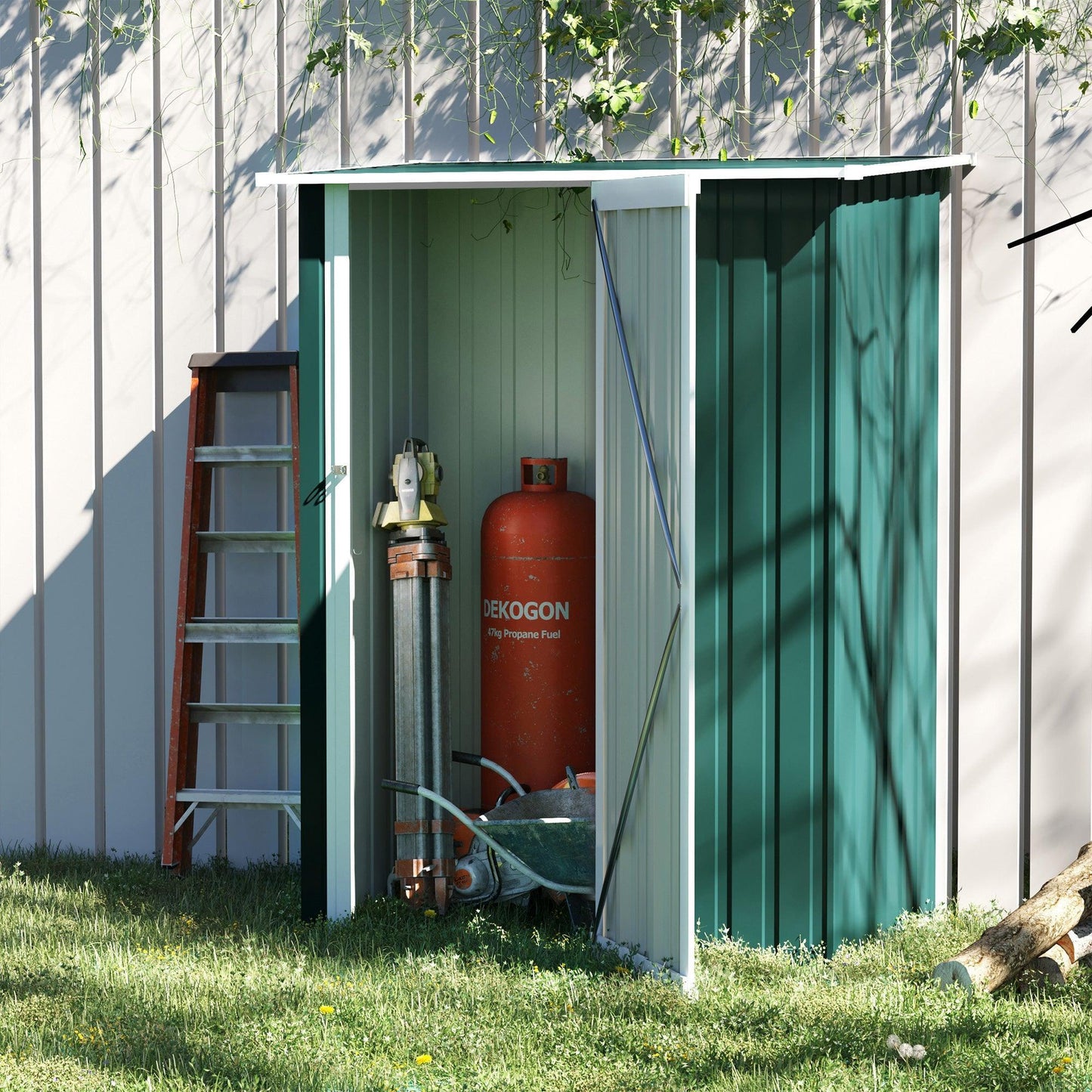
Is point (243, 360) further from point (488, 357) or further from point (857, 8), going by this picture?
point (857, 8)

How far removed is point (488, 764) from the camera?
5840mm

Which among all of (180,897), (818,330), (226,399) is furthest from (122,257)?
(818,330)

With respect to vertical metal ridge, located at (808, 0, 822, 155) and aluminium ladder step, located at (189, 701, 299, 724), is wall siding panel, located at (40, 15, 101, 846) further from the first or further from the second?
vertical metal ridge, located at (808, 0, 822, 155)

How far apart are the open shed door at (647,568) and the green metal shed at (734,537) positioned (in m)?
0.01

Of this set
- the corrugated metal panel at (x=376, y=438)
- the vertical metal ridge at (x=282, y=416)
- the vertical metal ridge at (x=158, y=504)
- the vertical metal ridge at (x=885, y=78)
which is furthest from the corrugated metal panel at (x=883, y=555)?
the vertical metal ridge at (x=158, y=504)

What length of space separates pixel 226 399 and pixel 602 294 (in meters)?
2.15

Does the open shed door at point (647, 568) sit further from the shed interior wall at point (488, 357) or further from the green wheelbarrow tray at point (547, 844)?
the shed interior wall at point (488, 357)

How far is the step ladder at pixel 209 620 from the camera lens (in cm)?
587

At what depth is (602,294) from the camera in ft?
15.7

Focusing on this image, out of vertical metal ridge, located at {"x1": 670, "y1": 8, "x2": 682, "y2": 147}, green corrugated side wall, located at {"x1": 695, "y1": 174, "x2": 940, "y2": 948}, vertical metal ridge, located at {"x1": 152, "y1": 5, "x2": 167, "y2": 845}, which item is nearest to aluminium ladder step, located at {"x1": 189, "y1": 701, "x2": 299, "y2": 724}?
vertical metal ridge, located at {"x1": 152, "y1": 5, "x2": 167, "y2": 845}

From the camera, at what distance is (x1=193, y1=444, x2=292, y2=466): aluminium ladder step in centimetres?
590

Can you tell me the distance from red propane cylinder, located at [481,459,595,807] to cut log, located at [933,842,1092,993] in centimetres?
200

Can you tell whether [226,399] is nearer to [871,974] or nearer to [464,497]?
[464,497]

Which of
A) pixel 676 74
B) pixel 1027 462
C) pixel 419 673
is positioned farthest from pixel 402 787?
pixel 676 74
